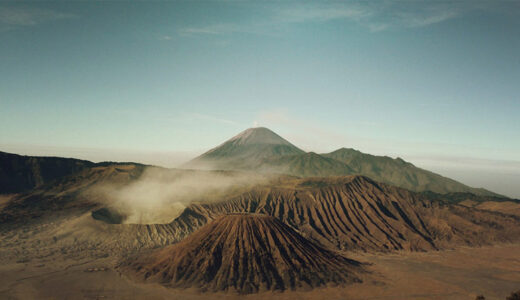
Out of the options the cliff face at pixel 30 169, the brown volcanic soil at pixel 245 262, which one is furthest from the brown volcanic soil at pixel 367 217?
the cliff face at pixel 30 169

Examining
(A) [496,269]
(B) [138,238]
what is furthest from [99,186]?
(A) [496,269]

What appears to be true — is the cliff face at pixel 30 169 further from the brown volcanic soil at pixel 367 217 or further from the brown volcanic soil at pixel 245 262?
the brown volcanic soil at pixel 245 262

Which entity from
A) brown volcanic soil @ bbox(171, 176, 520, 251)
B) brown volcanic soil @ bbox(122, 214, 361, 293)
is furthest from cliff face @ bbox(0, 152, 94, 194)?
brown volcanic soil @ bbox(122, 214, 361, 293)

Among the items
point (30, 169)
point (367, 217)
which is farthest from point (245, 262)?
point (30, 169)

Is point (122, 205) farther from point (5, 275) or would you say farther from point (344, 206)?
point (344, 206)

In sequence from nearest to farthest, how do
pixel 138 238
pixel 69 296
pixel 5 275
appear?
pixel 69 296 < pixel 5 275 < pixel 138 238

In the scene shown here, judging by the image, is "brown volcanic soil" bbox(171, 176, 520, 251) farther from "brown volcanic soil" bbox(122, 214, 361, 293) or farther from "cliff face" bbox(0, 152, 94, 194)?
"cliff face" bbox(0, 152, 94, 194)
